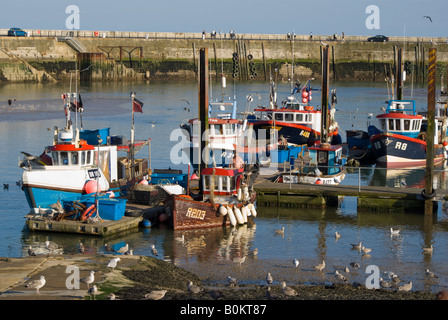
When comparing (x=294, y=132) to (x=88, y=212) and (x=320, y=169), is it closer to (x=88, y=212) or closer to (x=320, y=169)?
(x=320, y=169)

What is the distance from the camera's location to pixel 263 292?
1862cm

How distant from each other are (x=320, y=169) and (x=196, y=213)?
31.3 ft

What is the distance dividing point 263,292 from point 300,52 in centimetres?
9115

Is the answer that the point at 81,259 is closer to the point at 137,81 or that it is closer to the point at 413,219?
the point at 413,219

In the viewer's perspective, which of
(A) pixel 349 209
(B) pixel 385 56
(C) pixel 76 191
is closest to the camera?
(C) pixel 76 191

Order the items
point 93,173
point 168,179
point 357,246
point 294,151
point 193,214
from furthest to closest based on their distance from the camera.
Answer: point 294,151 < point 168,179 < point 93,173 < point 193,214 < point 357,246

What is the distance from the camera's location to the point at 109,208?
26422 millimetres

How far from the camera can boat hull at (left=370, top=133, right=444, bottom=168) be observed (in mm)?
43125

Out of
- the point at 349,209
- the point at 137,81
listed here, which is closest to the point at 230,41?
the point at 137,81

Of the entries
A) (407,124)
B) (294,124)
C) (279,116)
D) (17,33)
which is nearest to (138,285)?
(407,124)

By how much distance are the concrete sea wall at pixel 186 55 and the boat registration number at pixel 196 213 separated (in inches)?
2712

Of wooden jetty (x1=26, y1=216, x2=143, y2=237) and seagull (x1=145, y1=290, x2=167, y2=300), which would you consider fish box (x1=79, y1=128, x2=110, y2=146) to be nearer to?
wooden jetty (x1=26, y1=216, x2=143, y2=237)

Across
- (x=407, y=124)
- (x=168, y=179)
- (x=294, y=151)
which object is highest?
(x=407, y=124)

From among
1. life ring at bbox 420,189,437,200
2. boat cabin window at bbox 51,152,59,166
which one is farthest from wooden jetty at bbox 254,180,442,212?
boat cabin window at bbox 51,152,59,166
